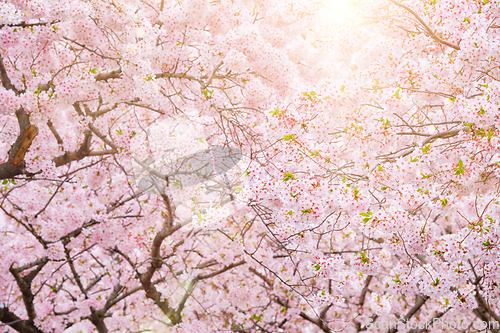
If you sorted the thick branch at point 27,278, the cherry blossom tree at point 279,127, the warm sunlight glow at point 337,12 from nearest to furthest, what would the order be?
1. the cherry blossom tree at point 279,127
2. the warm sunlight glow at point 337,12
3. the thick branch at point 27,278

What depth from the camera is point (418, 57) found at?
5137mm

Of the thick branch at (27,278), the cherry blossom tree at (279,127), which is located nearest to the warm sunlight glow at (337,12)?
the cherry blossom tree at (279,127)

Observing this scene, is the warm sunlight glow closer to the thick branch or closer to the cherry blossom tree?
the cherry blossom tree

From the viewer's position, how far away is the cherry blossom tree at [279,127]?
3.96 meters

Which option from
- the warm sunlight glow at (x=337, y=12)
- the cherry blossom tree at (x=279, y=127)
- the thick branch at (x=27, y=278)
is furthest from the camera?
the thick branch at (x=27, y=278)

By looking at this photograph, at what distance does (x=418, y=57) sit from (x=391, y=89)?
1040mm

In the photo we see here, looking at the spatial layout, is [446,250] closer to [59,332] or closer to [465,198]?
[465,198]

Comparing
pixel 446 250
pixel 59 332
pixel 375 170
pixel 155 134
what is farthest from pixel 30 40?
pixel 59 332

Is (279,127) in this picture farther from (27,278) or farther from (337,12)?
(27,278)

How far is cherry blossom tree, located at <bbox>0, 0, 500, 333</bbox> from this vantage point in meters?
3.96

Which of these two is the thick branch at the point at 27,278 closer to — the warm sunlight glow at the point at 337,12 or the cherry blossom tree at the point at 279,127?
the cherry blossom tree at the point at 279,127

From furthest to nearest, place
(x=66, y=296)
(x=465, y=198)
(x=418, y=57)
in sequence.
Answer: (x=66, y=296) < (x=465, y=198) < (x=418, y=57)

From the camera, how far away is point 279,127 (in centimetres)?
401

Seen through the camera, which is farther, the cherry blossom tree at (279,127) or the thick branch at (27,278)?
the thick branch at (27,278)
